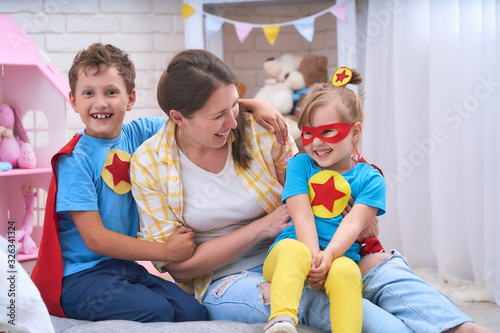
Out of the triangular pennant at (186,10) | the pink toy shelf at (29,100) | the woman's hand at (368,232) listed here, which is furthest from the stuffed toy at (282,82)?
the woman's hand at (368,232)

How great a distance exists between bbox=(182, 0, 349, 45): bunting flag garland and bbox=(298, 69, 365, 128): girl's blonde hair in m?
1.48

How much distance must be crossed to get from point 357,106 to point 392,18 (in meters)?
1.44

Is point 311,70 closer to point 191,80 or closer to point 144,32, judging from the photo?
point 144,32

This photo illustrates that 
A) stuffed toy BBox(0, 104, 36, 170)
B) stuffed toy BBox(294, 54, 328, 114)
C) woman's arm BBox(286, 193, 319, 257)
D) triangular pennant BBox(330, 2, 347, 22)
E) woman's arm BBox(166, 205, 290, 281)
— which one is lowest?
woman's arm BBox(166, 205, 290, 281)

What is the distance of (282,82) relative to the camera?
293cm

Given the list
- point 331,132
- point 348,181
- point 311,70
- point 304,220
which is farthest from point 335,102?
point 311,70

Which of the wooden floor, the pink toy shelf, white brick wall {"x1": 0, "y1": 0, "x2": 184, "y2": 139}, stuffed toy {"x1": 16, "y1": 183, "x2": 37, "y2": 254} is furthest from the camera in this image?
white brick wall {"x1": 0, "y1": 0, "x2": 184, "y2": 139}

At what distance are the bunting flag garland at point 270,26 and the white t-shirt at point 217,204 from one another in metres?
1.50

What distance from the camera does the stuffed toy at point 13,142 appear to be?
2.30 meters

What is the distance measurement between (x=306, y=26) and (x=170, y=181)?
169 centimetres

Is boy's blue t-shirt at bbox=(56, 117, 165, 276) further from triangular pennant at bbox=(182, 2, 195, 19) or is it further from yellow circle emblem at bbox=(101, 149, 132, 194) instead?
triangular pennant at bbox=(182, 2, 195, 19)

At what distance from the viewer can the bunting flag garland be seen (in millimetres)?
2832

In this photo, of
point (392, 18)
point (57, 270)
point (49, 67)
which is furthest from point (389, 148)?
point (57, 270)

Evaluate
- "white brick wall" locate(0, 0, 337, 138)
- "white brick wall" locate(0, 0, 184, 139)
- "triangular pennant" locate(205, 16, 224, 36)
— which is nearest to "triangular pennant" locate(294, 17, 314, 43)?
"white brick wall" locate(0, 0, 337, 138)
